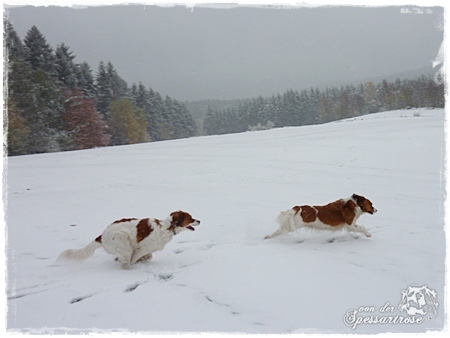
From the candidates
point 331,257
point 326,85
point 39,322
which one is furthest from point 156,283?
point 326,85

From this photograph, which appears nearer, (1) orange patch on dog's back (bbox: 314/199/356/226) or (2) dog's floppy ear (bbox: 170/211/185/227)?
(2) dog's floppy ear (bbox: 170/211/185/227)

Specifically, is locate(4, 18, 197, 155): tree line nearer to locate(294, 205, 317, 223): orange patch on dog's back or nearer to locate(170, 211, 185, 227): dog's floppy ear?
locate(170, 211, 185, 227): dog's floppy ear

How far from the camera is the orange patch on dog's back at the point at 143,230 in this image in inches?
160

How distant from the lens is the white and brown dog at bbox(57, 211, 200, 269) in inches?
155

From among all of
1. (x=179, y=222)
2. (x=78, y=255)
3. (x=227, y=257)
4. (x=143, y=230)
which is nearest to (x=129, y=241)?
(x=143, y=230)

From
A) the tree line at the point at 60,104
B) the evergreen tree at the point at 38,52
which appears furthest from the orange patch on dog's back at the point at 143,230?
the evergreen tree at the point at 38,52

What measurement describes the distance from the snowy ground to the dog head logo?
0.08m

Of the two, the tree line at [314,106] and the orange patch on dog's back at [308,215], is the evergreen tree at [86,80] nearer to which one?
the tree line at [314,106]

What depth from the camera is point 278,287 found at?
336cm

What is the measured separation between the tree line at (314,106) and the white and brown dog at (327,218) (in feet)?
242

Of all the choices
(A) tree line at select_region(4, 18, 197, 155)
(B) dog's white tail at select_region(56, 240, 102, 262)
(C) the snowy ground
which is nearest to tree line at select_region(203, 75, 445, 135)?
(A) tree line at select_region(4, 18, 197, 155)

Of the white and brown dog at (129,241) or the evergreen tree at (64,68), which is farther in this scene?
the evergreen tree at (64,68)

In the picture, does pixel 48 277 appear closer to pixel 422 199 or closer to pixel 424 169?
pixel 422 199

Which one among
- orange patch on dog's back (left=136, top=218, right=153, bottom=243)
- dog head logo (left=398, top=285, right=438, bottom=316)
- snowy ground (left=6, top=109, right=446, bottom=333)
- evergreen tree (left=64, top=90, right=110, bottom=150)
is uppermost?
evergreen tree (left=64, top=90, right=110, bottom=150)
